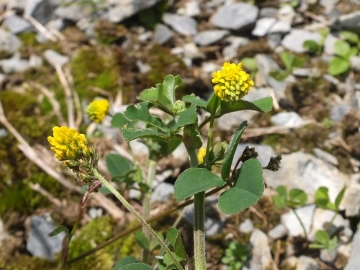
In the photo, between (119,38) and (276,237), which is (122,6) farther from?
(276,237)

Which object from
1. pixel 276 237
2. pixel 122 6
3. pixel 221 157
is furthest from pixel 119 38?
pixel 221 157

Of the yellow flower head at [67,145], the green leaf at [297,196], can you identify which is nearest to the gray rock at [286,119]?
the green leaf at [297,196]

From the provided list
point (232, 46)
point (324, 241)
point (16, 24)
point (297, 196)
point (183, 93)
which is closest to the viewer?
point (324, 241)

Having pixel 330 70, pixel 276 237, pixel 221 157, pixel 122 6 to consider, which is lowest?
pixel 276 237

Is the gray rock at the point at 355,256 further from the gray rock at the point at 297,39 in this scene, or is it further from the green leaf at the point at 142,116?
the gray rock at the point at 297,39

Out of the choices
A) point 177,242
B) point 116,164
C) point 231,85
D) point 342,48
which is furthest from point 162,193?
point 342,48

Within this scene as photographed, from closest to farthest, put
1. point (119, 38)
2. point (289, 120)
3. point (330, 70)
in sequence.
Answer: point (289, 120)
point (330, 70)
point (119, 38)

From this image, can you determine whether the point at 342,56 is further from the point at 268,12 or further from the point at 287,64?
the point at 268,12

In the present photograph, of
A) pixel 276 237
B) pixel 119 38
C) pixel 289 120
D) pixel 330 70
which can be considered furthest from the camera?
pixel 119 38
